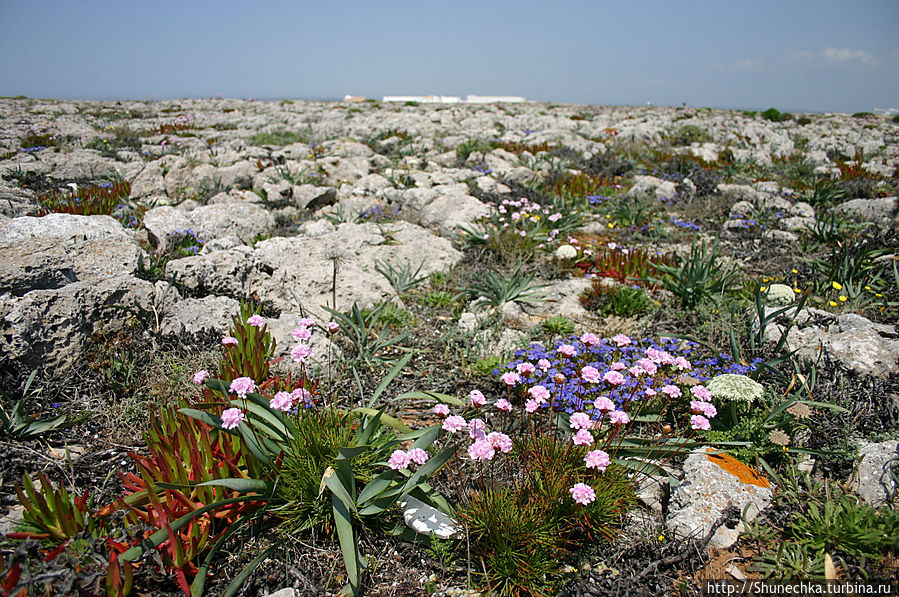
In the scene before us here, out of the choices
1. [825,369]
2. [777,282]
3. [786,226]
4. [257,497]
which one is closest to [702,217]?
[786,226]

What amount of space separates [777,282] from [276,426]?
5623 mm

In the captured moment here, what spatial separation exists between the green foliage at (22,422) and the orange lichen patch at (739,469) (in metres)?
4.07

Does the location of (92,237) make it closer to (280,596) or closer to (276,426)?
(276,426)

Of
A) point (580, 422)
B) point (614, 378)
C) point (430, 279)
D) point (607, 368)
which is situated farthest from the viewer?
point (430, 279)

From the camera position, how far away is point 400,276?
5191 mm

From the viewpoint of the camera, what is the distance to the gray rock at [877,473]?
7.82 ft

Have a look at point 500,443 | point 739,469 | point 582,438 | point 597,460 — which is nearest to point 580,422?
point 582,438

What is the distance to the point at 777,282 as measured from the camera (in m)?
5.39

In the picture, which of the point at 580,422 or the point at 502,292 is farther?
the point at 502,292

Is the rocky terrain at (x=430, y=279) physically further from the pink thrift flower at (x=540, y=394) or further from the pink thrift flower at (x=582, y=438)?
the pink thrift flower at (x=540, y=394)

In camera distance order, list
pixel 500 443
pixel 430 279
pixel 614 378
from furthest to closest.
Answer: pixel 430 279, pixel 614 378, pixel 500 443

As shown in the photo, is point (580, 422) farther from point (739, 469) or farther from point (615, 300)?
point (615, 300)

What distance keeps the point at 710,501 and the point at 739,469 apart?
0.40m

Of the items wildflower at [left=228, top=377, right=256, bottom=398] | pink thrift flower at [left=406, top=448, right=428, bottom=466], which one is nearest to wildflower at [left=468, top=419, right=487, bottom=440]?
pink thrift flower at [left=406, top=448, right=428, bottom=466]
